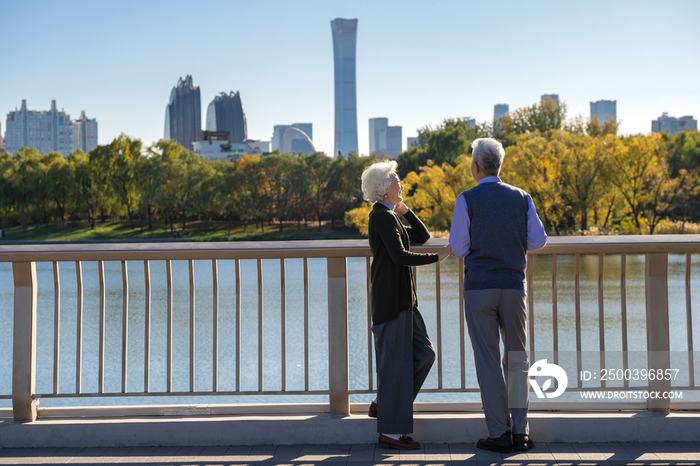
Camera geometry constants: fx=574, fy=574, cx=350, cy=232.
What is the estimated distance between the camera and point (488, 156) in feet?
9.18

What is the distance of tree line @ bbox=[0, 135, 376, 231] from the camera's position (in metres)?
55.1

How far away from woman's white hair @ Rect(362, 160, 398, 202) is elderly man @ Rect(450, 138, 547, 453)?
0.36 m

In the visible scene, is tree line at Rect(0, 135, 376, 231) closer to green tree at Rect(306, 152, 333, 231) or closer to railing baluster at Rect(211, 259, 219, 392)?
green tree at Rect(306, 152, 333, 231)

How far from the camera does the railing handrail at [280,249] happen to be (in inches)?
121

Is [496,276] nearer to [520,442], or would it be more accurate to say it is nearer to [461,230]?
[461,230]

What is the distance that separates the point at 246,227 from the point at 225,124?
146932mm

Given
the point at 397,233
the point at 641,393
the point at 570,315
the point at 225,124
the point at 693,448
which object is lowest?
the point at 570,315

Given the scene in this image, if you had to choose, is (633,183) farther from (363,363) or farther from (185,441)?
(185,441)

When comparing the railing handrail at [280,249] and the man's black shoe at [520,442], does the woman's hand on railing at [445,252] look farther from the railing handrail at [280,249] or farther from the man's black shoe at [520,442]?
the man's black shoe at [520,442]

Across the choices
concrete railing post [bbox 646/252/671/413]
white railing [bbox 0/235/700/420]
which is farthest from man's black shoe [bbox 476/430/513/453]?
concrete railing post [bbox 646/252/671/413]

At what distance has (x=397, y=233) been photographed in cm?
276

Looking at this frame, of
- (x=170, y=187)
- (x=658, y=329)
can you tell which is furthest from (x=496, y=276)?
(x=170, y=187)

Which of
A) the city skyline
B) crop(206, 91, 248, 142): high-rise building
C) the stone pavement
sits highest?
crop(206, 91, 248, 142): high-rise building

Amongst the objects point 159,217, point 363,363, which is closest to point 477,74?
point 159,217
